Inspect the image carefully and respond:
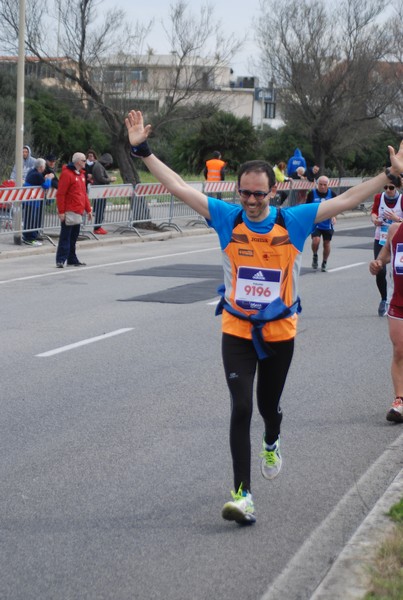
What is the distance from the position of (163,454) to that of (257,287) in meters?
1.88

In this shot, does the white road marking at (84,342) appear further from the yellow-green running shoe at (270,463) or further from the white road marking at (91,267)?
the white road marking at (91,267)

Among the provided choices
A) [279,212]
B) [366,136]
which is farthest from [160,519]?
[366,136]

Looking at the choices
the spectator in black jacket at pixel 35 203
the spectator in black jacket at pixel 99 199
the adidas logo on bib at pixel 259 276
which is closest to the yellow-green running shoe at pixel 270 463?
the adidas logo on bib at pixel 259 276

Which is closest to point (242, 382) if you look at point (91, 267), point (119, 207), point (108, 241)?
point (91, 267)

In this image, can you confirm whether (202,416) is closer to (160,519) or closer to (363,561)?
(160,519)

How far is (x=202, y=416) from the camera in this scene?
845 centimetres

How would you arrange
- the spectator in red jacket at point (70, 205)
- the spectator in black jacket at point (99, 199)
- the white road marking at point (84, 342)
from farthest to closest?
the spectator in black jacket at point (99, 199)
the spectator in red jacket at point (70, 205)
the white road marking at point (84, 342)

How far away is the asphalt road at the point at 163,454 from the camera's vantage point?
16.9ft

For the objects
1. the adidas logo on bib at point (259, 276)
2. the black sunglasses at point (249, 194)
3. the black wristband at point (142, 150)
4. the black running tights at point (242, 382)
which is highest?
the black wristband at point (142, 150)

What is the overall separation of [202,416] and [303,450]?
1.16 metres

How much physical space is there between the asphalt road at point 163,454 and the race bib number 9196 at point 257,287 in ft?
3.83

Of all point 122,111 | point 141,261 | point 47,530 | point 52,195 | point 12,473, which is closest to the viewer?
point 47,530

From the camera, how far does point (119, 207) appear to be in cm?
2689

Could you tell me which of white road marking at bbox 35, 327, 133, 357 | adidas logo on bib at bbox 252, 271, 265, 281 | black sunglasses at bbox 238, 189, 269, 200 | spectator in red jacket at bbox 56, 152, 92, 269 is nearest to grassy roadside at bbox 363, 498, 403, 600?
adidas logo on bib at bbox 252, 271, 265, 281
